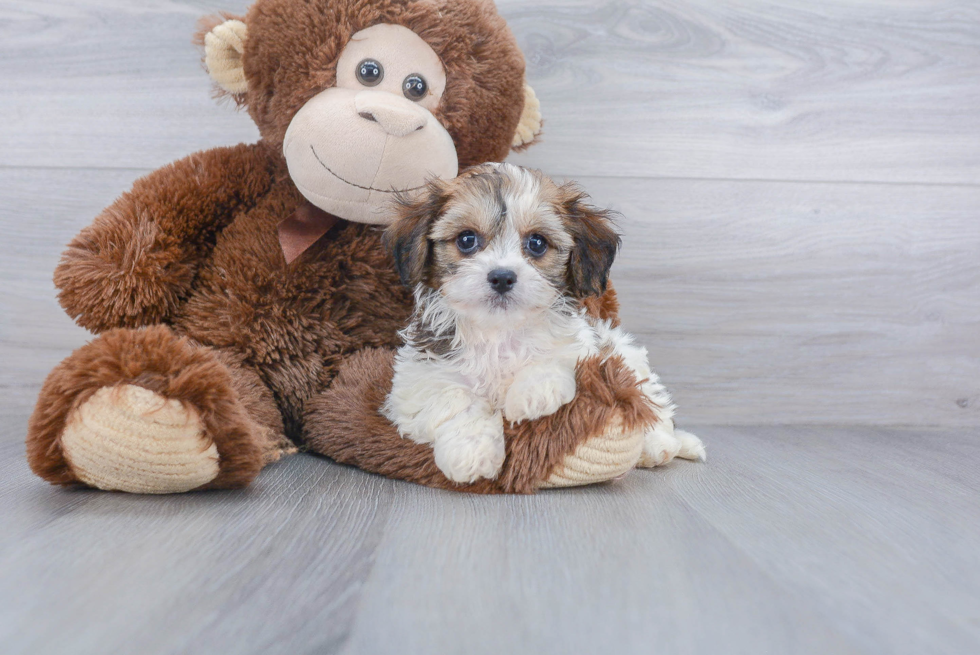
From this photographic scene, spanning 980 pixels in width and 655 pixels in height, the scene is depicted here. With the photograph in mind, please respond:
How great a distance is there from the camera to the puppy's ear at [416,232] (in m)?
1.35

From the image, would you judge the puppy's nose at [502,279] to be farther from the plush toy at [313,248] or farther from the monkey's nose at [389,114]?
the monkey's nose at [389,114]

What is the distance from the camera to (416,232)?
1.35 metres

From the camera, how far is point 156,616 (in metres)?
0.81

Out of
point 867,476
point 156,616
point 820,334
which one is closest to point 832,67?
point 820,334

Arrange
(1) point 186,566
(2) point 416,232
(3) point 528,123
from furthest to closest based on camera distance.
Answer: (3) point 528,123 < (2) point 416,232 < (1) point 186,566

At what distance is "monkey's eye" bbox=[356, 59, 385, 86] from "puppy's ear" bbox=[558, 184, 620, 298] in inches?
17.6

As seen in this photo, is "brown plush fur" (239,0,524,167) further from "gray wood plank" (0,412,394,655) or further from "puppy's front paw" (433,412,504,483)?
"gray wood plank" (0,412,394,655)

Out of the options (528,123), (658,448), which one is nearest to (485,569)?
(658,448)

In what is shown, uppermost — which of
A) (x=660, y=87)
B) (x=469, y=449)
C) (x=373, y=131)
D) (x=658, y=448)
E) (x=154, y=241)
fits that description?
(x=660, y=87)

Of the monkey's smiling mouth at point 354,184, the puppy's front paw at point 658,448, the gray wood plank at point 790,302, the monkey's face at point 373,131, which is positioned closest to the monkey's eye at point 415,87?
the monkey's face at point 373,131

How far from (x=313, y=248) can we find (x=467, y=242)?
0.43 meters

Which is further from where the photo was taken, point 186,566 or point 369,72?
point 369,72

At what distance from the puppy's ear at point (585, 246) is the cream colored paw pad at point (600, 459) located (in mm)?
278

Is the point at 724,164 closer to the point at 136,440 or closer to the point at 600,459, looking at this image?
the point at 600,459
